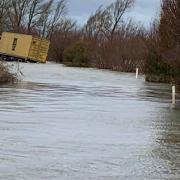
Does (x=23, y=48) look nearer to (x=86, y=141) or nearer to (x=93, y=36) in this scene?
(x=93, y=36)

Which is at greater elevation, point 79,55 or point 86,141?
point 79,55

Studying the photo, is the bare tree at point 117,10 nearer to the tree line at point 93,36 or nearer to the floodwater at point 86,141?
the tree line at point 93,36

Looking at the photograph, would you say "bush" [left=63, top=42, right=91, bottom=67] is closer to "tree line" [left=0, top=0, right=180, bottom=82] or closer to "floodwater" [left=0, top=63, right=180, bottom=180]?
"tree line" [left=0, top=0, right=180, bottom=82]

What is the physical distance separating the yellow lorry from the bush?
11.2 ft

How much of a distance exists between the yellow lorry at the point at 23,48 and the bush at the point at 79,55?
3.42 meters

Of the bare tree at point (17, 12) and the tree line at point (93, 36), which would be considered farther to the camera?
the bare tree at point (17, 12)

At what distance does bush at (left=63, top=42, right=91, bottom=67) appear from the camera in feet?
236

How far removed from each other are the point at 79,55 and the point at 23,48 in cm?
696

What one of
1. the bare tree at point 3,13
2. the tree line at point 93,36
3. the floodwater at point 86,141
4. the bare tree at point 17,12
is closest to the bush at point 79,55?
the tree line at point 93,36

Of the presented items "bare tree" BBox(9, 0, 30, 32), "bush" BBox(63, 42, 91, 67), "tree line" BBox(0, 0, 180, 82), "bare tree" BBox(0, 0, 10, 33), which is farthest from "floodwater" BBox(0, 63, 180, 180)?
"bare tree" BBox(9, 0, 30, 32)

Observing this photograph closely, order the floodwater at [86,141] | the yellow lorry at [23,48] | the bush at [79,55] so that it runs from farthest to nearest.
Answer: the bush at [79,55] → the yellow lorry at [23,48] → the floodwater at [86,141]

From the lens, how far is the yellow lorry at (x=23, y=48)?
71.7 metres

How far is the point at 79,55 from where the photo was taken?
72875 mm

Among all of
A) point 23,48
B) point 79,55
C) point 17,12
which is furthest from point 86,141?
point 17,12
